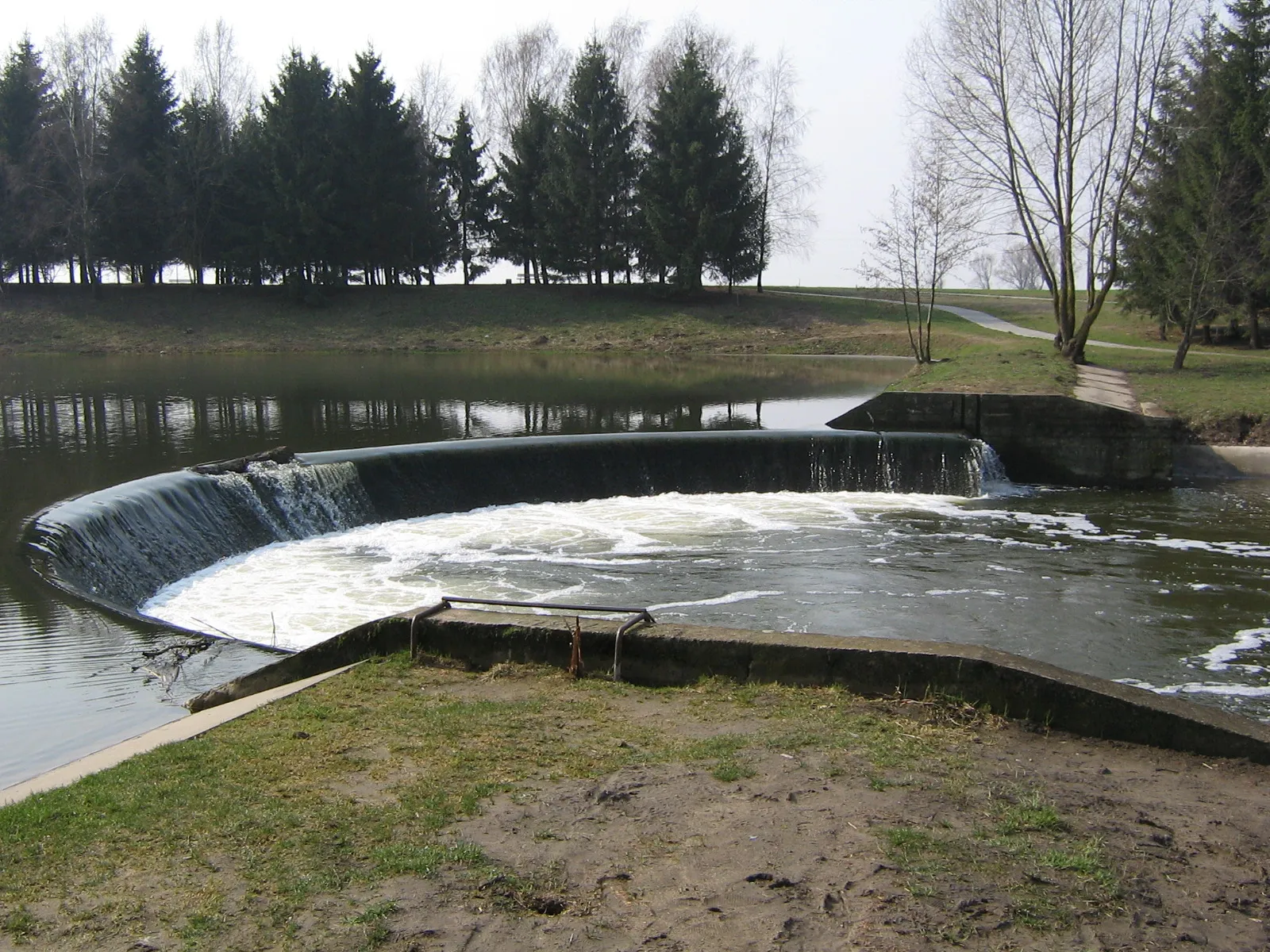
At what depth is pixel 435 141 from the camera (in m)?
54.5

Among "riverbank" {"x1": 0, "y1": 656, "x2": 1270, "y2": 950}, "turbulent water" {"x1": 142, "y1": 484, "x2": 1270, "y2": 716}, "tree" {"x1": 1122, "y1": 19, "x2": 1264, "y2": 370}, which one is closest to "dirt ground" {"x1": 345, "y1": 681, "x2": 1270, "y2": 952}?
"riverbank" {"x1": 0, "y1": 656, "x2": 1270, "y2": 950}

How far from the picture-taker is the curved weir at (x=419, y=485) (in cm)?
1091

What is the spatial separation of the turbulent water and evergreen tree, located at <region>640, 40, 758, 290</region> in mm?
31089

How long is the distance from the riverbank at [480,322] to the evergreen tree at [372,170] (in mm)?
2047

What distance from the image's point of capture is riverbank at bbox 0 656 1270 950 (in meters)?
3.42

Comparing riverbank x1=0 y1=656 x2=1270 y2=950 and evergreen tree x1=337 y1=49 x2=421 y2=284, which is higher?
evergreen tree x1=337 y1=49 x2=421 y2=284

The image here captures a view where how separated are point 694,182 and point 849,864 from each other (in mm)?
44319

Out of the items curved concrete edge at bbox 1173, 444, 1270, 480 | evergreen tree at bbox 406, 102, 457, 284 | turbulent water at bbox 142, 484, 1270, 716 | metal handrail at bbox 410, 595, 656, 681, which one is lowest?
turbulent water at bbox 142, 484, 1270, 716

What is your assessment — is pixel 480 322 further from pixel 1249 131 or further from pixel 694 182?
pixel 1249 131

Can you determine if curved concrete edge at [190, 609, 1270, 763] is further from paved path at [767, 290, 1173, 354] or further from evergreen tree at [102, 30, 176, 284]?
evergreen tree at [102, 30, 176, 284]

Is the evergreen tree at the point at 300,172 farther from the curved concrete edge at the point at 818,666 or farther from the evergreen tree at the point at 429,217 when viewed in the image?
the curved concrete edge at the point at 818,666

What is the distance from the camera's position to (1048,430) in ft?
58.1

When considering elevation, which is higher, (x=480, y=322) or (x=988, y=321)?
→ (x=480, y=322)

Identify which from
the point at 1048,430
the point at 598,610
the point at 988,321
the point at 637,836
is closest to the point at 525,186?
the point at 988,321
